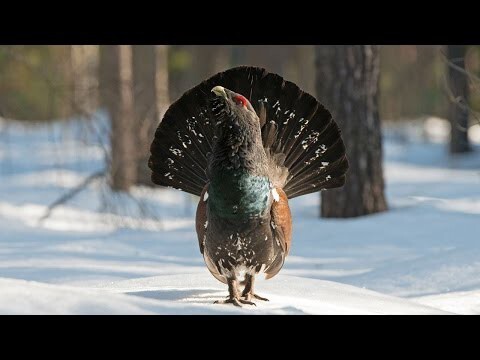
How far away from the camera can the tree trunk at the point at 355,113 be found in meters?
8.40

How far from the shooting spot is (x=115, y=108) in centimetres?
1190

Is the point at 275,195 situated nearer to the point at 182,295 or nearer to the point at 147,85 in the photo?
the point at 182,295

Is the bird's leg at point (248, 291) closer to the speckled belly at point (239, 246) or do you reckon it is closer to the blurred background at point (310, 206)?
the speckled belly at point (239, 246)

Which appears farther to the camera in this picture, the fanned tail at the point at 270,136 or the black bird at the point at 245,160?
the fanned tail at the point at 270,136

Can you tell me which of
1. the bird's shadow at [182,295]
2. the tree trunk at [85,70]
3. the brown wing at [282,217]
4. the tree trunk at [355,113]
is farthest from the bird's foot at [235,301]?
the tree trunk at [85,70]

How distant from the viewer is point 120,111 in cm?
1149

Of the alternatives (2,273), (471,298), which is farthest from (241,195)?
(2,273)

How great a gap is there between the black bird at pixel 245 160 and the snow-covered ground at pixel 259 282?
29cm

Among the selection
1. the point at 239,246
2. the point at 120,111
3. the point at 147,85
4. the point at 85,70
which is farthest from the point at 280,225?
the point at 85,70

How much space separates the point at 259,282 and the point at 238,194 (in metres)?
1.45


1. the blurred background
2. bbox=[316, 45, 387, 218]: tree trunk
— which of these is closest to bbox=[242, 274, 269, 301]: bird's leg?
the blurred background
